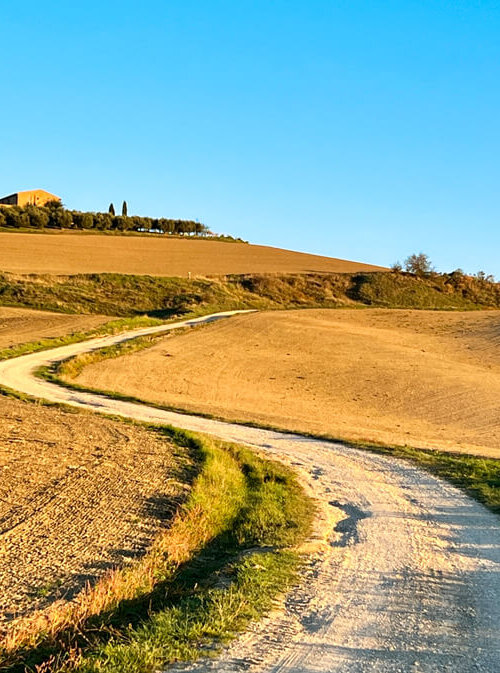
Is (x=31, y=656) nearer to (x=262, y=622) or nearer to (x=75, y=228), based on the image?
(x=262, y=622)

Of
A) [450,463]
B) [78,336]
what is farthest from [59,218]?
[450,463]

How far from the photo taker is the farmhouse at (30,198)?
131 meters

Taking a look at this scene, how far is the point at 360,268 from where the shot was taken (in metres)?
90.8

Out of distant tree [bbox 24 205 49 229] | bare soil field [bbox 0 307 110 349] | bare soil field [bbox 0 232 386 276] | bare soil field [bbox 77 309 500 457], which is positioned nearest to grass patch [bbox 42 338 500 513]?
bare soil field [bbox 77 309 500 457]

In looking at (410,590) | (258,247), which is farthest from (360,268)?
(410,590)

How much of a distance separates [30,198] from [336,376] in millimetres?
109832

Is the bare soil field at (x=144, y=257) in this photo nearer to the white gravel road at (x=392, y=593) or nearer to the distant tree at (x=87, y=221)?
the distant tree at (x=87, y=221)

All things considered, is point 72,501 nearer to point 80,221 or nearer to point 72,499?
point 72,499

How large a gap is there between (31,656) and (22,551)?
2.63 meters

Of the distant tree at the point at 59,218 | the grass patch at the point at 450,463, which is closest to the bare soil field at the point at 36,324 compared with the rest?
the grass patch at the point at 450,463

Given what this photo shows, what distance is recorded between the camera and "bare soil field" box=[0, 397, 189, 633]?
8.05m

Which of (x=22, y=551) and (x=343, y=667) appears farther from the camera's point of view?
(x=22, y=551)

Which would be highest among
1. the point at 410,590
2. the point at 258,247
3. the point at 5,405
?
the point at 258,247

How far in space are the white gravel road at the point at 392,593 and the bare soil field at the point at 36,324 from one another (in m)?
32.3
